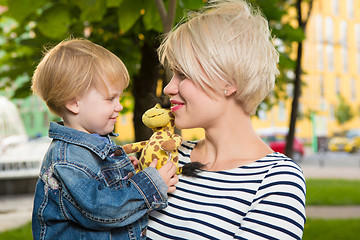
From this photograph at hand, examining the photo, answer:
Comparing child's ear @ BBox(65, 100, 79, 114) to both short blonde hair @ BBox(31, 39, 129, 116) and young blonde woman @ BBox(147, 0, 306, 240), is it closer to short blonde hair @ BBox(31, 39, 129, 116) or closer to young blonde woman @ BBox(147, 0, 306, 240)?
short blonde hair @ BBox(31, 39, 129, 116)

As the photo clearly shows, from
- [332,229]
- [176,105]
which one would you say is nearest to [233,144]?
[176,105]

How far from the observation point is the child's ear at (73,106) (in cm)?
166

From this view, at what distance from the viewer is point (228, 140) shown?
1643 millimetres

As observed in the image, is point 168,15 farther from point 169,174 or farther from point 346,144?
point 346,144

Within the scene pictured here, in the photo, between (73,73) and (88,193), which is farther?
(73,73)

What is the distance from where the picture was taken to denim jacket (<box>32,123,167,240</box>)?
147 cm

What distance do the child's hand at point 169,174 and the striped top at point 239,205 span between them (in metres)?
0.04

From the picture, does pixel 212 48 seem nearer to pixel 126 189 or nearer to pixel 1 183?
pixel 126 189

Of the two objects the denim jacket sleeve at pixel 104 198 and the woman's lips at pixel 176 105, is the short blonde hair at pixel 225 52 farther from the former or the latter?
the denim jacket sleeve at pixel 104 198

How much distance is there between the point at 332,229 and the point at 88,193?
16.9 ft

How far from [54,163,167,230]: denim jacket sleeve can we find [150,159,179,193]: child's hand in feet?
0.10

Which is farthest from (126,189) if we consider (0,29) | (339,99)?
(339,99)

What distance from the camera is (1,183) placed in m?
10.1

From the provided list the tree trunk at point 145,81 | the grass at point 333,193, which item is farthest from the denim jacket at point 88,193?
the grass at point 333,193
